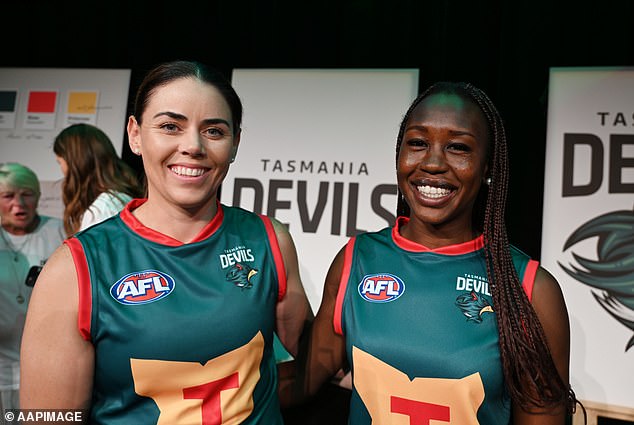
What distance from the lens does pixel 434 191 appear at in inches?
56.1

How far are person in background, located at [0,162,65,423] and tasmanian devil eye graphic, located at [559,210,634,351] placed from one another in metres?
2.27

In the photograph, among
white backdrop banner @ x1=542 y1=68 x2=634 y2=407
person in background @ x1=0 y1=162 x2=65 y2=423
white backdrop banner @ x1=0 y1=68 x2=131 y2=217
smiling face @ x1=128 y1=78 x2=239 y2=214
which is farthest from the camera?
white backdrop banner @ x1=0 y1=68 x2=131 y2=217

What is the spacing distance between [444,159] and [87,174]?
5.55 feet

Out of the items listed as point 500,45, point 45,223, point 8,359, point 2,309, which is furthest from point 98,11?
point 500,45

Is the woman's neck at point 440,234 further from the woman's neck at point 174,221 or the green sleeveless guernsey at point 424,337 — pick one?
the woman's neck at point 174,221

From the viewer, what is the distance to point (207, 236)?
138 centimetres

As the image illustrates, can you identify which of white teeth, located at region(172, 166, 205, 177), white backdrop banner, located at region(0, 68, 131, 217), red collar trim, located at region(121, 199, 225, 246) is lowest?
red collar trim, located at region(121, 199, 225, 246)

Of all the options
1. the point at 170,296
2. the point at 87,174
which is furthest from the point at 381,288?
the point at 87,174

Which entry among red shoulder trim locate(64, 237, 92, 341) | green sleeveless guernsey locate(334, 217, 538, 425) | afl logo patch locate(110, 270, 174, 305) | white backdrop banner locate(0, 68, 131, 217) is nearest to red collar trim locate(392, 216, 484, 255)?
green sleeveless guernsey locate(334, 217, 538, 425)

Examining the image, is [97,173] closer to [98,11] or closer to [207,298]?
[98,11]

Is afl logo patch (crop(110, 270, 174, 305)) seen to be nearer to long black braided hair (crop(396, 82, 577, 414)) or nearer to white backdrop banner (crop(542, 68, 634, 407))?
long black braided hair (crop(396, 82, 577, 414))

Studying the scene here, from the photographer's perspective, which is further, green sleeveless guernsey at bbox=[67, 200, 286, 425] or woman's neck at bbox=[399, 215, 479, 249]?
woman's neck at bbox=[399, 215, 479, 249]

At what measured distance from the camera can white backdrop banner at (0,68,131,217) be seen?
3127mm

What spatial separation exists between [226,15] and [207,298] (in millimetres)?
2083
